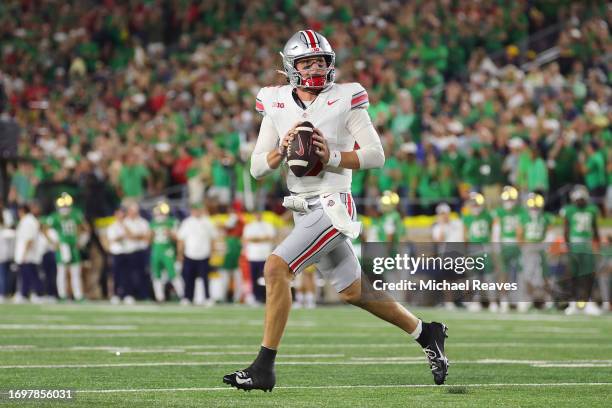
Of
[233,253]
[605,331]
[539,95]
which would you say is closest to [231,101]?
[233,253]

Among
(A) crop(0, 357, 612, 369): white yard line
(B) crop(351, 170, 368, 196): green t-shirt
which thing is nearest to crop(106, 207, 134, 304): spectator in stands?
(B) crop(351, 170, 368, 196): green t-shirt

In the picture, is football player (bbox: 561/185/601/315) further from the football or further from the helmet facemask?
the football

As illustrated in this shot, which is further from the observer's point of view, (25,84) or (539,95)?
(25,84)

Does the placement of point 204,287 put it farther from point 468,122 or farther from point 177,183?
point 468,122

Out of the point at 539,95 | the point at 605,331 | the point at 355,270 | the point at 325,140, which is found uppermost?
the point at 539,95

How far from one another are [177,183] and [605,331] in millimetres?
10096

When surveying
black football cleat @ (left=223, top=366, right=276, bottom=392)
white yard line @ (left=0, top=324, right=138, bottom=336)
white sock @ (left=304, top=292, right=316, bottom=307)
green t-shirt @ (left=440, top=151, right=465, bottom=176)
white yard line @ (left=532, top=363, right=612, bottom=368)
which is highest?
green t-shirt @ (left=440, top=151, right=465, bottom=176)

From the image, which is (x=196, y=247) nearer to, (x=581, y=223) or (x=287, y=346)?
(x=581, y=223)

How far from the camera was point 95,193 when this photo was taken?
2164 centimetres

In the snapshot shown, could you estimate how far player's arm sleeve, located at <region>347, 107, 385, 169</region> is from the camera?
23.6ft

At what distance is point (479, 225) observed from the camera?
19.0 m

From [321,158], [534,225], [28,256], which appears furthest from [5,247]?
→ [321,158]

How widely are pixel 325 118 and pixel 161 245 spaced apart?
13778 mm

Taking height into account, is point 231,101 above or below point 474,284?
above
